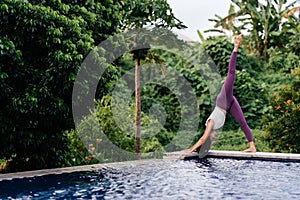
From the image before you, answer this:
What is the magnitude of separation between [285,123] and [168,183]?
430cm

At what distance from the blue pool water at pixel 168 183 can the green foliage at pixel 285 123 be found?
153 cm

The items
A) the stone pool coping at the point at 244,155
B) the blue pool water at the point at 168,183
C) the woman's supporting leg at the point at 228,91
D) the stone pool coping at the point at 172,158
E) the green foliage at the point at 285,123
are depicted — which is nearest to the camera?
the blue pool water at the point at 168,183

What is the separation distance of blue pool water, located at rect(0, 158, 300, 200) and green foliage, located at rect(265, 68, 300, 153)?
5.03 ft

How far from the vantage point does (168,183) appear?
21.3ft

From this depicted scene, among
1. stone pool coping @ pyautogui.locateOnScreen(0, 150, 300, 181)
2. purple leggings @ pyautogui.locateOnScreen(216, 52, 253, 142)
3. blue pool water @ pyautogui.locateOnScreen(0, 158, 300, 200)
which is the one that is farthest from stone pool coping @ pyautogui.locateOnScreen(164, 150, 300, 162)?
purple leggings @ pyautogui.locateOnScreen(216, 52, 253, 142)

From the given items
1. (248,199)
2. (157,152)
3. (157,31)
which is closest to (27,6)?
(157,31)

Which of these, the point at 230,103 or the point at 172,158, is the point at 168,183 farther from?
the point at 230,103

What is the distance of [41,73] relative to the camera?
7027mm

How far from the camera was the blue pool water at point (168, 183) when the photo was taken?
18.6 ft

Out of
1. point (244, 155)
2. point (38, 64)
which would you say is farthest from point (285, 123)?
point (38, 64)

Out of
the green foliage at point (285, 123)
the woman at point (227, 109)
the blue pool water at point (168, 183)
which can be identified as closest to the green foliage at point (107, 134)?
the blue pool water at point (168, 183)

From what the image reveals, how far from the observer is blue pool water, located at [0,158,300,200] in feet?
18.6

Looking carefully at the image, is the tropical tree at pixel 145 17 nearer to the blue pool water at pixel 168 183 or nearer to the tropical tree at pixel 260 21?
the blue pool water at pixel 168 183

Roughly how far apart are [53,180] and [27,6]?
2.53 metres
